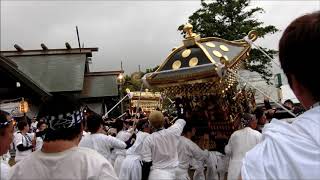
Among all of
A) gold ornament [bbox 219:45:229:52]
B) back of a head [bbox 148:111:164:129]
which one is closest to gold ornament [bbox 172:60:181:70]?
gold ornament [bbox 219:45:229:52]


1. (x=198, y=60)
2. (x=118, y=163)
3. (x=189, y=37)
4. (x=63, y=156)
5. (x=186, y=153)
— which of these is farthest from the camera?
(x=118, y=163)

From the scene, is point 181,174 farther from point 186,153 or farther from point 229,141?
point 229,141

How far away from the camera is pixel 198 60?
17.8 feet

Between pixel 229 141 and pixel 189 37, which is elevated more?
pixel 189 37

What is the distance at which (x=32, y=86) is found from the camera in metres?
12.3

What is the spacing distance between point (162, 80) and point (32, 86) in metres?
7.49

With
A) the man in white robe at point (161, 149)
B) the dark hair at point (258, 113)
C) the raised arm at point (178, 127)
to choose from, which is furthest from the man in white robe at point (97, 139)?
the dark hair at point (258, 113)

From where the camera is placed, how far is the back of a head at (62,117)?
8.62 ft

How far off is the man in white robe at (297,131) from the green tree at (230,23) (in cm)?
2091

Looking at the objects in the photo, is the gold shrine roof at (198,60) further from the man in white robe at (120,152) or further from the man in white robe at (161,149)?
the man in white robe at (120,152)

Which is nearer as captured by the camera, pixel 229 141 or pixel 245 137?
pixel 245 137

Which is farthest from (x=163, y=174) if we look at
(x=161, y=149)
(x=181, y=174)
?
(x=181, y=174)

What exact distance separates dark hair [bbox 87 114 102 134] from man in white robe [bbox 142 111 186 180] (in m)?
0.78

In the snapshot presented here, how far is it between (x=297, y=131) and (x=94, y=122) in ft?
17.6
